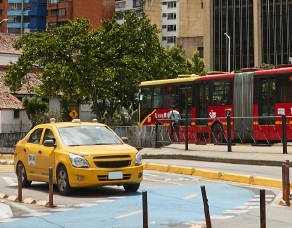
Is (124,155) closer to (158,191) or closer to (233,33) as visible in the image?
(158,191)

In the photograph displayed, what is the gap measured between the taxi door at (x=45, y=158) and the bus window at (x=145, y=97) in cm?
2503

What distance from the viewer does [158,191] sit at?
16375mm

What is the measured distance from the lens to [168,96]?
40344 mm

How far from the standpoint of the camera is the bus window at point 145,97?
42312mm

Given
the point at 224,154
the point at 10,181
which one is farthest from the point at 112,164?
the point at 224,154

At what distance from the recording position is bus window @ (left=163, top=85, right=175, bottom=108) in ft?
131

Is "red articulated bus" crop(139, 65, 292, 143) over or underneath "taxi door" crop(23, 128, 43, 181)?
over

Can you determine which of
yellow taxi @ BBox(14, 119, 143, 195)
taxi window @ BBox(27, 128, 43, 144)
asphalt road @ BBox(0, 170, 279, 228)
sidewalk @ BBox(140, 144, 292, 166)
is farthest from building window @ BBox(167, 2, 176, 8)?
yellow taxi @ BBox(14, 119, 143, 195)

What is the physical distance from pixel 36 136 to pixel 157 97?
23975 mm

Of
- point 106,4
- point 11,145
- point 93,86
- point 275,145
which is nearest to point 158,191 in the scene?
point 275,145

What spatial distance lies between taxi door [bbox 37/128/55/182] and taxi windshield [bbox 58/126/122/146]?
14.2 inches

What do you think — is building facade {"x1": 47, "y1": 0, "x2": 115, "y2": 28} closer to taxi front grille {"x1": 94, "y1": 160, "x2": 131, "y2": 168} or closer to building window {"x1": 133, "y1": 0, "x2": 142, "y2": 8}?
building window {"x1": 133, "y1": 0, "x2": 142, "y2": 8}

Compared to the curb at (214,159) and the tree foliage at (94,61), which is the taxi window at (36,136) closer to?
the curb at (214,159)

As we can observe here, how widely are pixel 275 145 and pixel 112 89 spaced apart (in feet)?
96.1
